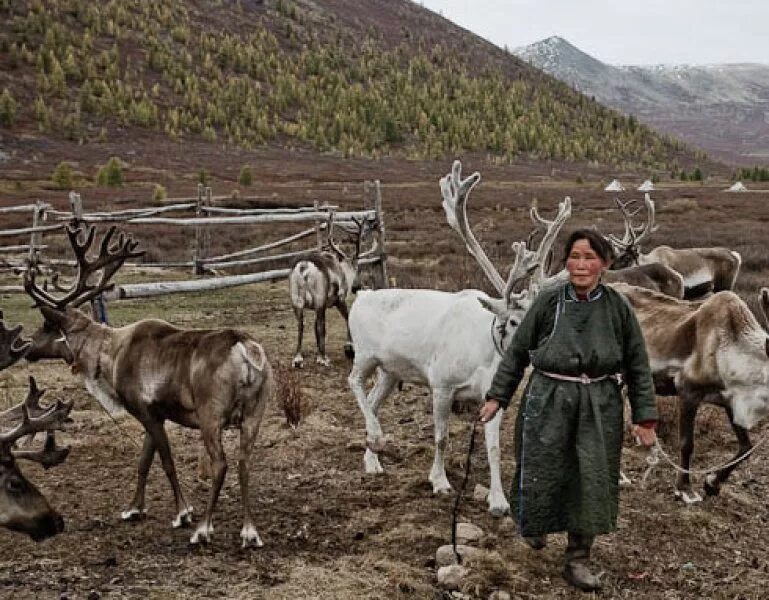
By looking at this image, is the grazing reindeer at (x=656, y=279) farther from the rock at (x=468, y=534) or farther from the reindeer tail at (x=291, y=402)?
the rock at (x=468, y=534)

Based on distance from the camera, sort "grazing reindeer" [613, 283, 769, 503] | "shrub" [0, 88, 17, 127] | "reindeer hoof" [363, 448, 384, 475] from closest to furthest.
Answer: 1. "grazing reindeer" [613, 283, 769, 503]
2. "reindeer hoof" [363, 448, 384, 475]
3. "shrub" [0, 88, 17, 127]

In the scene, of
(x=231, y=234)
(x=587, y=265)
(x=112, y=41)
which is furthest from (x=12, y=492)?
(x=112, y=41)

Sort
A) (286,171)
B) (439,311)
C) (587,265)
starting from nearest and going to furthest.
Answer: (587,265), (439,311), (286,171)

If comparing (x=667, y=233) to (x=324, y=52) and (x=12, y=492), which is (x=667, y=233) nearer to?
(x=12, y=492)

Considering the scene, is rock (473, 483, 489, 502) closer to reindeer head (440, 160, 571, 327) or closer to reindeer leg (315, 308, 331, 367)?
reindeer head (440, 160, 571, 327)

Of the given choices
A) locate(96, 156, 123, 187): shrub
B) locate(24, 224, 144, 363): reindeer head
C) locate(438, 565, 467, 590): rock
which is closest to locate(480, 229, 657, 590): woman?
locate(438, 565, 467, 590): rock

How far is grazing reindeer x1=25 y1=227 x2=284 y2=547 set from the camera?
4875 mm

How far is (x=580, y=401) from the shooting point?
4270mm

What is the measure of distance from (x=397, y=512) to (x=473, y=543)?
0.69 metres

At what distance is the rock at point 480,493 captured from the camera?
564 centimetres

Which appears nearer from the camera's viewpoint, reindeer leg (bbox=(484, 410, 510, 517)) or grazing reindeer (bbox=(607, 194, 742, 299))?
reindeer leg (bbox=(484, 410, 510, 517))

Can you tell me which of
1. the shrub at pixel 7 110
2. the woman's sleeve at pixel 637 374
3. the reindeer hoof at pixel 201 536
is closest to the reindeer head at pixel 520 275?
the woman's sleeve at pixel 637 374

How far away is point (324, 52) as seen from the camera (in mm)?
84562

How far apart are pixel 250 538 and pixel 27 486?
1247 mm
